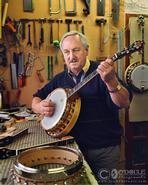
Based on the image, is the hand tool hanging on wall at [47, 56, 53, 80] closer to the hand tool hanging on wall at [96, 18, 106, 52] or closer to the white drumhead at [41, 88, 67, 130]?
the hand tool hanging on wall at [96, 18, 106, 52]

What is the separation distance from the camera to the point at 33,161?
121 cm

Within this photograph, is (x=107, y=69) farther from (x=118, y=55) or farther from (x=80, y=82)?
(x=80, y=82)

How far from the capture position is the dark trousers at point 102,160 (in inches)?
73.0

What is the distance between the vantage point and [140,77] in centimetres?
254

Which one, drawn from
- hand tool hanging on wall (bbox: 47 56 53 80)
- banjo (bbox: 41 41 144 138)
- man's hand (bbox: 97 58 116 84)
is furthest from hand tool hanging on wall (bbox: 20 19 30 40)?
man's hand (bbox: 97 58 116 84)

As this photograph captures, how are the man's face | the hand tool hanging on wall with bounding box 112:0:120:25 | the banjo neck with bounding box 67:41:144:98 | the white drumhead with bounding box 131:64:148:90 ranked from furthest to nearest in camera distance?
the hand tool hanging on wall with bounding box 112:0:120:25, the white drumhead with bounding box 131:64:148:90, the man's face, the banjo neck with bounding box 67:41:144:98

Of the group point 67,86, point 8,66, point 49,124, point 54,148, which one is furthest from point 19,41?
point 54,148

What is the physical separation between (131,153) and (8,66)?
57.9 inches

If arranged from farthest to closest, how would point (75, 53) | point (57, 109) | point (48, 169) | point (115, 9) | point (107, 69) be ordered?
point (115, 9), point (75, 53), point (57, 109), point (107, 69), point (48, 169)

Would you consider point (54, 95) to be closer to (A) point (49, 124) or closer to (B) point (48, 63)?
(A) point (49, 124)

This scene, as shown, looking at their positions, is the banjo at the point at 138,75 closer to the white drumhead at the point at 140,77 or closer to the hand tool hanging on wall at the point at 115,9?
the white drumhead at the point at 140,77

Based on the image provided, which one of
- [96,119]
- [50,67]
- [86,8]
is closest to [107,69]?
[96,119]

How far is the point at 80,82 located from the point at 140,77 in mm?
895

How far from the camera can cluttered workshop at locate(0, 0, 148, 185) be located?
5.69 feet
